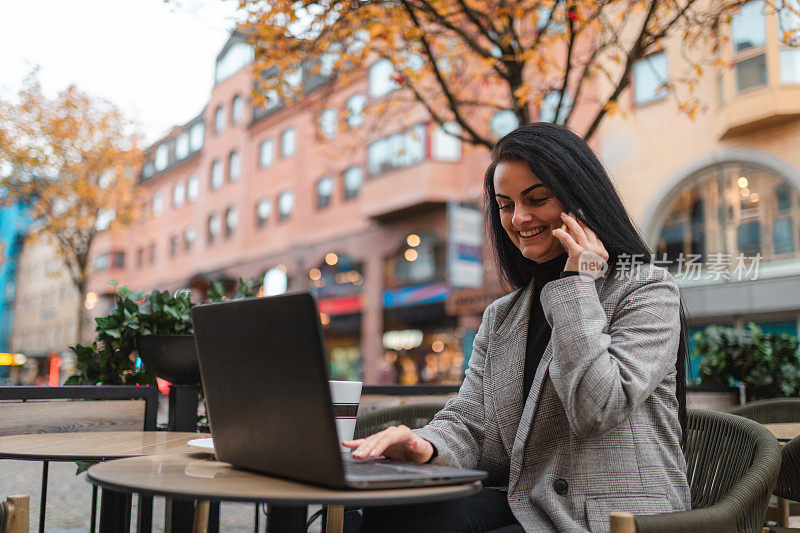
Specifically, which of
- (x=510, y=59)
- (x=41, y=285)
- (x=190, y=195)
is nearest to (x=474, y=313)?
(x=510, y=59)

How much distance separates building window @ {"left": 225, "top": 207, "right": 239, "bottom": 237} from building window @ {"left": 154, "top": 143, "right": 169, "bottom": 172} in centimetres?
935

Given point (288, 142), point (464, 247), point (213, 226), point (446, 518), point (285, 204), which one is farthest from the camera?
point (213, 226)

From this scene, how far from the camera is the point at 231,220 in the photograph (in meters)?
31.4

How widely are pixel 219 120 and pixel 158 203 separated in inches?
309

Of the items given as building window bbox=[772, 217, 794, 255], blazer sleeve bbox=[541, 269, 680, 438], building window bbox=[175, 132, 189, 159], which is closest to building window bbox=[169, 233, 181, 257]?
building window bbox=[175, 132, 189, 159]

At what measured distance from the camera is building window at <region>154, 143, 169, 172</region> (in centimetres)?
3897

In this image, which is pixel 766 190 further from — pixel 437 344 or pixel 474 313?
pixel 437 344

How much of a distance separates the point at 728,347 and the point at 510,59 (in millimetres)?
3043

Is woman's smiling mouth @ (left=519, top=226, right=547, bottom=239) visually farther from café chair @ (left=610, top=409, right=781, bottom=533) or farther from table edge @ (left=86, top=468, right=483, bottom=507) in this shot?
table edge @ (left=86, top=468, right=483, bottom=507)

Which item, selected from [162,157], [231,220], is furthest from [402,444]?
[162,157]

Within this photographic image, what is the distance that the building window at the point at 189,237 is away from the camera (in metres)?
34.8

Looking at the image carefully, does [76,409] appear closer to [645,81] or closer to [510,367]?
[510,367]

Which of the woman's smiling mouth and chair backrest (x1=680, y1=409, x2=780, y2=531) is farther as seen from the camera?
the woman's smiling mouth

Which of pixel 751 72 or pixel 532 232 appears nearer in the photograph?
pixel 532 232
